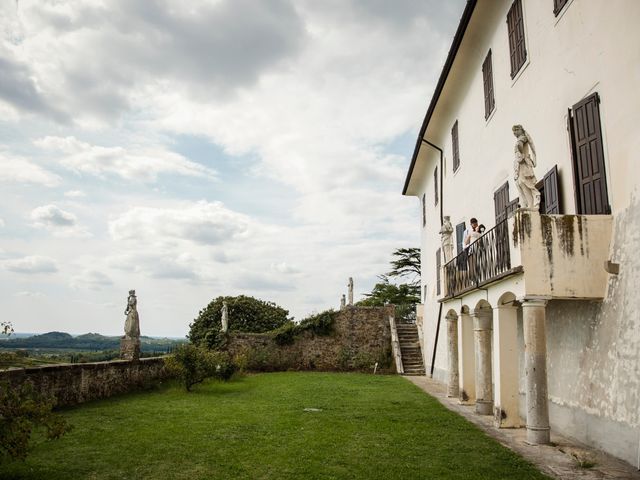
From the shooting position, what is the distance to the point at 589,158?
8.73 metres

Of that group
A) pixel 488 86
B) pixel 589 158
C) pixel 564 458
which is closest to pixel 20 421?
pixel 564 458

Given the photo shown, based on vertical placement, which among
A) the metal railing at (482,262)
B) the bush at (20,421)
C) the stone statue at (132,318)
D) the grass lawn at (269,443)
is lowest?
the grass lawn at (269,443)

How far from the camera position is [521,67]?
37.7 feet

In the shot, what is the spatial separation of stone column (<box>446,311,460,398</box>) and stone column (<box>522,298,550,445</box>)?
22.2 feet

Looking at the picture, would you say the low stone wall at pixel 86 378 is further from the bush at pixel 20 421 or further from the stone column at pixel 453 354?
the stone column at pixel 453 354

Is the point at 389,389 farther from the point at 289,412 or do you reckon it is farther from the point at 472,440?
the point at 472,440

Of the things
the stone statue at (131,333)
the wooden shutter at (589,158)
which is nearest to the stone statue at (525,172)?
the wooden shutter at (589,158)

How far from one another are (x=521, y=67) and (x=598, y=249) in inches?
198

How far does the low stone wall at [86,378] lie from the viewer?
11.6 metres

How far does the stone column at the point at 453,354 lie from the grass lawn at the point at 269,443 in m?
1.88

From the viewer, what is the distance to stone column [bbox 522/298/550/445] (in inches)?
333

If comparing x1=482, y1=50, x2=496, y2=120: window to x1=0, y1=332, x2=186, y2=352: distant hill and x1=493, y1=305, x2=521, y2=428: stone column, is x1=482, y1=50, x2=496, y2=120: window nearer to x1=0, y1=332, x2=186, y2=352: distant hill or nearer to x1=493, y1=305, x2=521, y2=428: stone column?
x1=493, y1=305, x2=521, y2=428: stone column

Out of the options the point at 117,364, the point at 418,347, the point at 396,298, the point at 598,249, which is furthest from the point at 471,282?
the point at 396,298

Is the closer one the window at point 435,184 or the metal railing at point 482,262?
the metal railing at point 482,262
